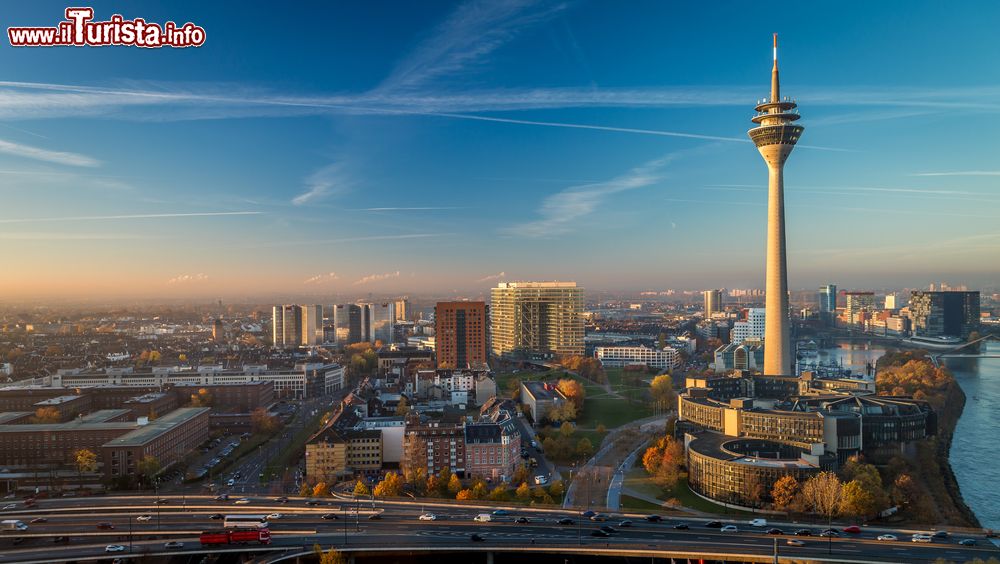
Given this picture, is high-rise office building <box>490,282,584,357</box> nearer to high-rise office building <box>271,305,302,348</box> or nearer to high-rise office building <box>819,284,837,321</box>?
high-rise office building <box>271,305,302,348</box>

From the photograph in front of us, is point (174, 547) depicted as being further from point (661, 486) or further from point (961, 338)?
point (961, 338)

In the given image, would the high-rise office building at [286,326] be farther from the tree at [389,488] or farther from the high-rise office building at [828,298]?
the high-rise office building at [828,298]

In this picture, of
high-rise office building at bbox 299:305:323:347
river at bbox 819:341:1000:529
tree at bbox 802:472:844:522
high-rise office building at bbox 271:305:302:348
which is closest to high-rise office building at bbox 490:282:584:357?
river at bbox 819:341:1000:529

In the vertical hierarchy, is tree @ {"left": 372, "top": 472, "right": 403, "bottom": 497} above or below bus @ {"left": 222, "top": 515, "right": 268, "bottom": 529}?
below

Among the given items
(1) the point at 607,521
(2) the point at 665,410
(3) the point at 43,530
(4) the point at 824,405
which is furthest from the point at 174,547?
(2) the point at 665,410

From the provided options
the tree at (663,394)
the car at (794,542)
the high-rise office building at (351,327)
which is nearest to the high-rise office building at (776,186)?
the tree at (663,394)
